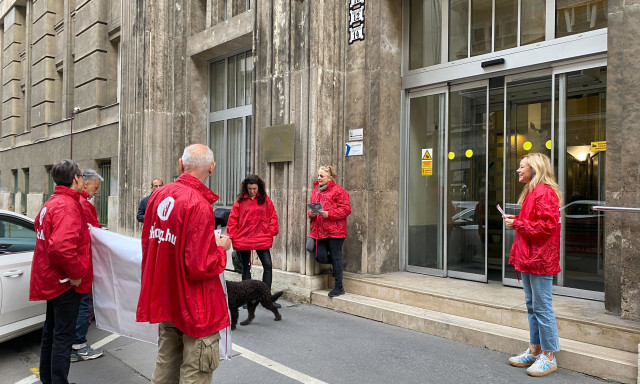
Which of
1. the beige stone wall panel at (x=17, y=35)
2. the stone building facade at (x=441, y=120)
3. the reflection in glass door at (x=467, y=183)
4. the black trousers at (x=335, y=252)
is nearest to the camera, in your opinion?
the stone building facade at (x=441, y=120)

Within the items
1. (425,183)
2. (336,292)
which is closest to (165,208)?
(336,292)

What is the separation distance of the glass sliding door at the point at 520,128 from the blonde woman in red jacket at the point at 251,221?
3379 millimetres

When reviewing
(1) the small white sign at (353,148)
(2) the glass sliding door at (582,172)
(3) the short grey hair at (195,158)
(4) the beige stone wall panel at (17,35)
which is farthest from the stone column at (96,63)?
(3) the short grey hair at (195,158)

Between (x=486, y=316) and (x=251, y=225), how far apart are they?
3.29 metres

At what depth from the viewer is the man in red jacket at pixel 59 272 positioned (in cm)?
384

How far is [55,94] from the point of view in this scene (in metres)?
19.6

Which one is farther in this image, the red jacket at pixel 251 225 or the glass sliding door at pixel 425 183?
the glass sliding door at pixel 425 183

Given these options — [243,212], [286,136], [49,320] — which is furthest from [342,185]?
[49,320]

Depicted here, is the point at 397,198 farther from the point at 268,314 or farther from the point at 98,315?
the point at 98,315

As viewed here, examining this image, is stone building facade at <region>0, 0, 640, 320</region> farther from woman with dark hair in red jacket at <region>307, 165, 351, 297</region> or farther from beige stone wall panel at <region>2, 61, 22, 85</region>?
beige stone wall panel at <region>2, 61, 22, 85</region>

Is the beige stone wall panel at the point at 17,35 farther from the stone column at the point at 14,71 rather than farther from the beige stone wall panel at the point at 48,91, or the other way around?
the beige stone wall panel at the point at 48,91

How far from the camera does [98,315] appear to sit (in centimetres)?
477

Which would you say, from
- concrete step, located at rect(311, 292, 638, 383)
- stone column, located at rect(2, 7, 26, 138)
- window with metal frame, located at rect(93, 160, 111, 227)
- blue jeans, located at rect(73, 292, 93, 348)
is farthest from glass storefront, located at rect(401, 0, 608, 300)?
stone column, located at rect(2, 7, 26, 138)

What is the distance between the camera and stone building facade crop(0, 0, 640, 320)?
19.4 ft
